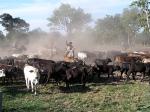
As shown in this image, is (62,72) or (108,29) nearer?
(62,72)

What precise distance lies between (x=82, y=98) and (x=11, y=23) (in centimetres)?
5707

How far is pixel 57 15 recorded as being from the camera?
95.3 meters

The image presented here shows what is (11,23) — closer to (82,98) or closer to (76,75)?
(76,75)

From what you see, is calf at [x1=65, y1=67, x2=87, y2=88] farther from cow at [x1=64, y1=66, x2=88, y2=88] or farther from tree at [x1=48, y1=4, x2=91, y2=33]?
tree at [x1=48, y1=4, x2=91, y2=33]

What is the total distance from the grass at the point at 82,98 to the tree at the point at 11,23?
168ft

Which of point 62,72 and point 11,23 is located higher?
point 11,23

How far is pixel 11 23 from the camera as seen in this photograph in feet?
A: 244

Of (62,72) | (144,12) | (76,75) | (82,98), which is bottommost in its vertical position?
(82,98)

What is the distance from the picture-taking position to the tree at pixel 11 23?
2857 inches

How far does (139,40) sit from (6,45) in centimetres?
3084

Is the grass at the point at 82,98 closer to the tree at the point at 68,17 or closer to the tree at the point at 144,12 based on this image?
the tree at the point at 144,12

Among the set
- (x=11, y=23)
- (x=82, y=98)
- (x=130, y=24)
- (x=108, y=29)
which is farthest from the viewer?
(x=108, y=29)

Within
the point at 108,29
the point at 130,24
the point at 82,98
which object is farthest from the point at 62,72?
the point at 108,29

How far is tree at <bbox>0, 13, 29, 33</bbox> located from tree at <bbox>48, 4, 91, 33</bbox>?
16.1 meters
